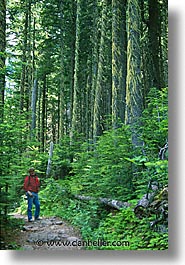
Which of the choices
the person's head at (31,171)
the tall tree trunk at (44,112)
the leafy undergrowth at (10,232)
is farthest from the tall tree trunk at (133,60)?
the leafy undergrowth at (10,232)

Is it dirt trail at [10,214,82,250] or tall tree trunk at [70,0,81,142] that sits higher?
tall tree trunk at [70,0,81,142]

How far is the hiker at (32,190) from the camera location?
358cm

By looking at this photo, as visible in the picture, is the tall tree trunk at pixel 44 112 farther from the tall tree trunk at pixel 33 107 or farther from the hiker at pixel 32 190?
the hiker at pixel 32 190

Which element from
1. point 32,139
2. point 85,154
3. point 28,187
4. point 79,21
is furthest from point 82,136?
point 79,21

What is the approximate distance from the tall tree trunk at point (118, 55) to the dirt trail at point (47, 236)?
141 cm

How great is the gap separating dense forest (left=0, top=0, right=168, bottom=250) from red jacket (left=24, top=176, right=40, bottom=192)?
5 centimetres

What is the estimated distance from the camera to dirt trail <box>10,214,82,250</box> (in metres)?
3.32

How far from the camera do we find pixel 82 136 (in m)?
3.96

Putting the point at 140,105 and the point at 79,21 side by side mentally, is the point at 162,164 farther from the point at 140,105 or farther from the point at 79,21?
the point at 79,21

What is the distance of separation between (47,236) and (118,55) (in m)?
2.29

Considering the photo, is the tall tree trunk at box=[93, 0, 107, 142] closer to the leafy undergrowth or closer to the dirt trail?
the dirt trail

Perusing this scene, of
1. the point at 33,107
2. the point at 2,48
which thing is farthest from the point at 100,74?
the point at 2,48

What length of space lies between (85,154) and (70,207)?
0.54 meters

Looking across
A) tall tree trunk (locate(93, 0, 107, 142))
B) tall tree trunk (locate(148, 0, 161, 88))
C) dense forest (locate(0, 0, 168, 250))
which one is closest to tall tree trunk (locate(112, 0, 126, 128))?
dense forest (locate(0, 0, 168, 250))
